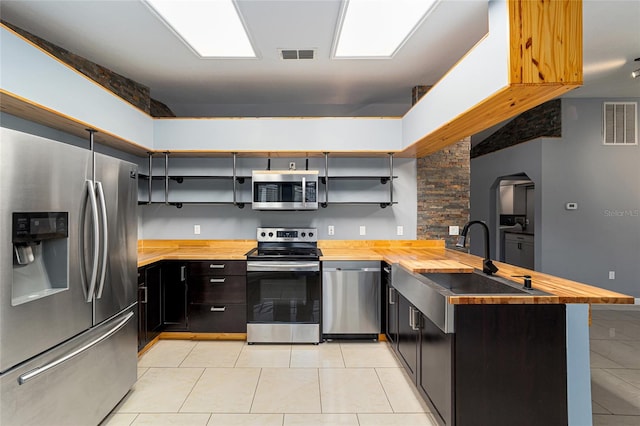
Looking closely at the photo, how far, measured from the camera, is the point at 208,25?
2.38m

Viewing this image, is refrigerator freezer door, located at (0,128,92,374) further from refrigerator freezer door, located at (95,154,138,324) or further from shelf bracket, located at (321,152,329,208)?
shelf bracket, located at (321,152,329,208)

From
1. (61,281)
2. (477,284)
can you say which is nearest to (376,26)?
(477,284)

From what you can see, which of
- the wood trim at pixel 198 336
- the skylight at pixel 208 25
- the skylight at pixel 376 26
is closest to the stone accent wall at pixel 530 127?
the skylight at pixel 376 26

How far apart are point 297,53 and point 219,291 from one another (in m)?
2.42

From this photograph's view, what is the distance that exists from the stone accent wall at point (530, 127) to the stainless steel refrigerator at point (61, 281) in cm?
576

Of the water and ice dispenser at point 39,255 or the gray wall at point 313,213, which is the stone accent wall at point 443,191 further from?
the water and ice dispenser at point 39,255

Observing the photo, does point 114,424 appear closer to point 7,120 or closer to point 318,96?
point 7,120

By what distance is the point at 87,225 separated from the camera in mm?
1770

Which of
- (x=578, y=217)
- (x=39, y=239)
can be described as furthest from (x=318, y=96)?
(x=578, y=217)

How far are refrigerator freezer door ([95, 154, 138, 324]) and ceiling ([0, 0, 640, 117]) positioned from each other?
3.85ft

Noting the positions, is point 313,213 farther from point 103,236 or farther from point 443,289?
point 103,236

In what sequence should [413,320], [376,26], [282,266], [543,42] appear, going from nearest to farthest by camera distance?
[543,42]
[413,320]
[376,26]
[282,266]

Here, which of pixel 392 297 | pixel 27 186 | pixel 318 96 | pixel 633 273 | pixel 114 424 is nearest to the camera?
pixel 27 186

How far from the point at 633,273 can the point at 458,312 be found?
4.94 m
